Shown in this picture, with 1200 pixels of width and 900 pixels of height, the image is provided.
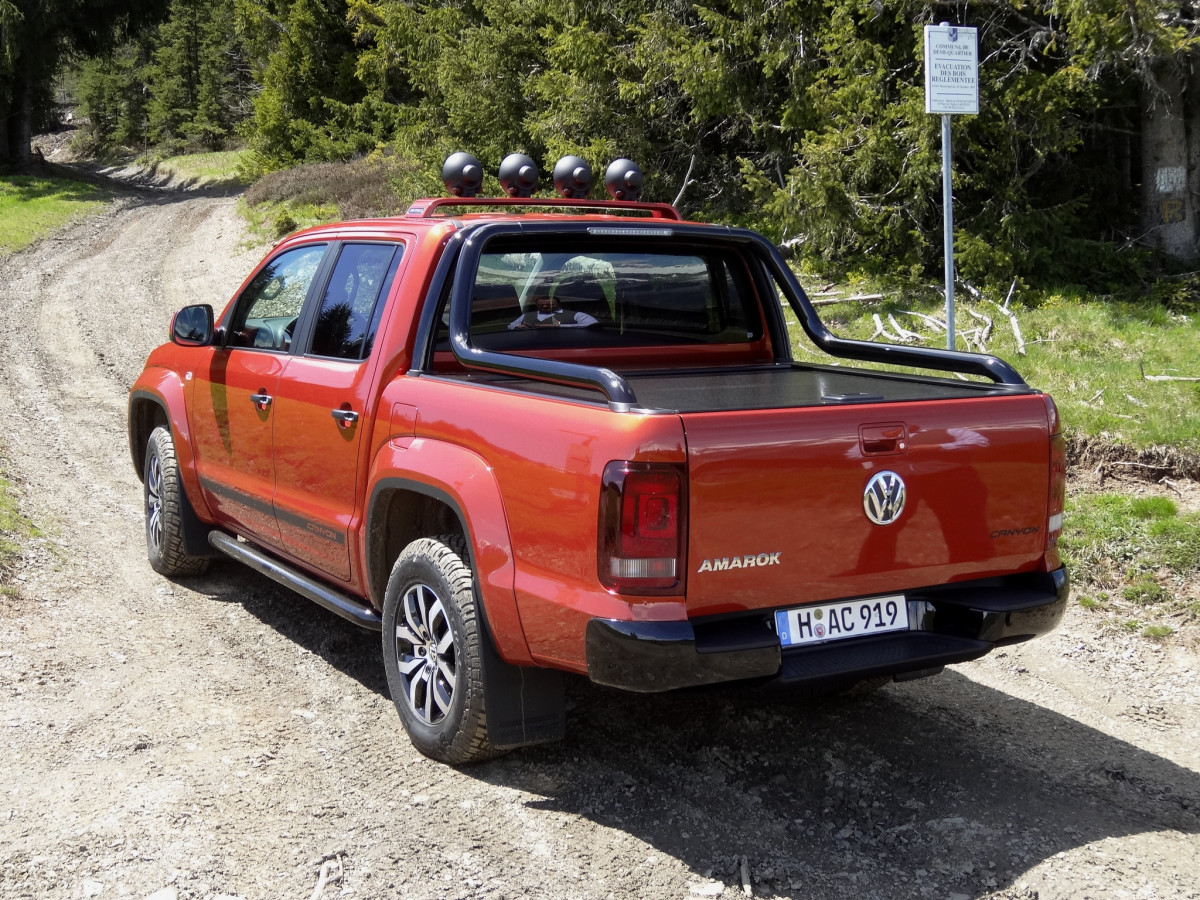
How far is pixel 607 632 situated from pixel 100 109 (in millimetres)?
65309

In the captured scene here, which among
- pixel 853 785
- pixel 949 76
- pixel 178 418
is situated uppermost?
pixel 949 76

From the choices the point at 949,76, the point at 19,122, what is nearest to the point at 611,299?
the point at 949,76

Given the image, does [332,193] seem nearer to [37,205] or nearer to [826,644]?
[37,205]

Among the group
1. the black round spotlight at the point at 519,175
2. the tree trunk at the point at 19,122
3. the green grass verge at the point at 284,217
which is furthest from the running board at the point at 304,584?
the tree trunk at the point at 19,122

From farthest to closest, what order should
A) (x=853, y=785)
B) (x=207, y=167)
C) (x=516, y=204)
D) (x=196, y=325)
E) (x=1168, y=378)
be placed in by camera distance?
(x=207, y=167) < (x=1168, y=378) < (x=196, y=325) < (x=516, y=204) < (x=853, y=785)

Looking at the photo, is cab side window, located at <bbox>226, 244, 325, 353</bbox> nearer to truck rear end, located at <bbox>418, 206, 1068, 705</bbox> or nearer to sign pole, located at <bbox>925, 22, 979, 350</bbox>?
truck rear end, located at <bbox>418, 206, 1068, 705</bbox>

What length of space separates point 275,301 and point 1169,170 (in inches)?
382

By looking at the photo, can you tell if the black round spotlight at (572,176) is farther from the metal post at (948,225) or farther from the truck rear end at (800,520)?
the metal post at (948,225)

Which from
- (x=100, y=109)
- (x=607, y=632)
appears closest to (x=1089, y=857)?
(x=607, y=632)

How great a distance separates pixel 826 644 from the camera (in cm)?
347

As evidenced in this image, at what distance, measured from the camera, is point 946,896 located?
3.17 metres

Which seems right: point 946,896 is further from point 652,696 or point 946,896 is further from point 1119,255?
point 1119,255

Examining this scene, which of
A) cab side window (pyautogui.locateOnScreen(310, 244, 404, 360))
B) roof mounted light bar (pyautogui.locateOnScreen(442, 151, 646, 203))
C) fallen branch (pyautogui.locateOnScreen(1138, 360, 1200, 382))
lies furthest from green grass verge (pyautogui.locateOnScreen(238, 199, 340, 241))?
cab side window (pyautogui.locateOnScreen(310, 244, 404, 360))

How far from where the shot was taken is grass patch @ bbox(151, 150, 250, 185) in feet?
130
